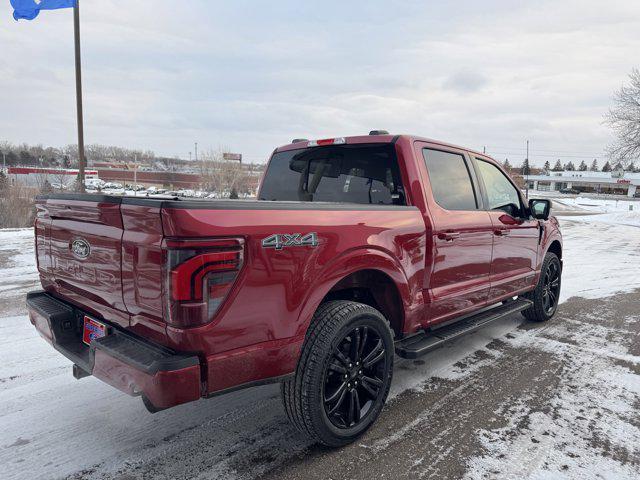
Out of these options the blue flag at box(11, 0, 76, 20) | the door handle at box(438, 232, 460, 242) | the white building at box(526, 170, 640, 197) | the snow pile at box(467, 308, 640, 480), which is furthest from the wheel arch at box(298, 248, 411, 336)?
the white building at box(526, 170, 640, 197)

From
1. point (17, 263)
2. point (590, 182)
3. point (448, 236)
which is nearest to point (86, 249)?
point (448, 236)

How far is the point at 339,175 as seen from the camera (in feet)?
12.7

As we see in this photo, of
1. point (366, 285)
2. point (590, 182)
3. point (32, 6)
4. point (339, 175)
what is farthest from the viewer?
point (590, 182)

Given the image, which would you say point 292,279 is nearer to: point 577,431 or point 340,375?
point 340,375

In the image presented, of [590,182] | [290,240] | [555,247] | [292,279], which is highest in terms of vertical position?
[590,182]

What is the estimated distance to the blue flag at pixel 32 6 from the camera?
38.3 feet

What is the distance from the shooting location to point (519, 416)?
3225mm

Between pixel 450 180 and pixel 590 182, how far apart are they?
12278 cm

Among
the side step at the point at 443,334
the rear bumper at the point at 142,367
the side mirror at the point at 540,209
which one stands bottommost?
the side step at the point at 443,334

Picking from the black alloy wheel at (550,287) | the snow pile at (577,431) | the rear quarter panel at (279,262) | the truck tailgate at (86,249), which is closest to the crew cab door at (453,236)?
the rear quarter panel at (279,262)

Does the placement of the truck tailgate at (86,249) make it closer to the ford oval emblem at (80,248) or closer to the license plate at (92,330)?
the ford oval emblem at (80,248)

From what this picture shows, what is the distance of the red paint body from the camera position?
2115mm

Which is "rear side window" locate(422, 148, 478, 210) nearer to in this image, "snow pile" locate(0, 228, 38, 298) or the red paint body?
the red paint body

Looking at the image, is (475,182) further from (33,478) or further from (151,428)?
(33,478)
